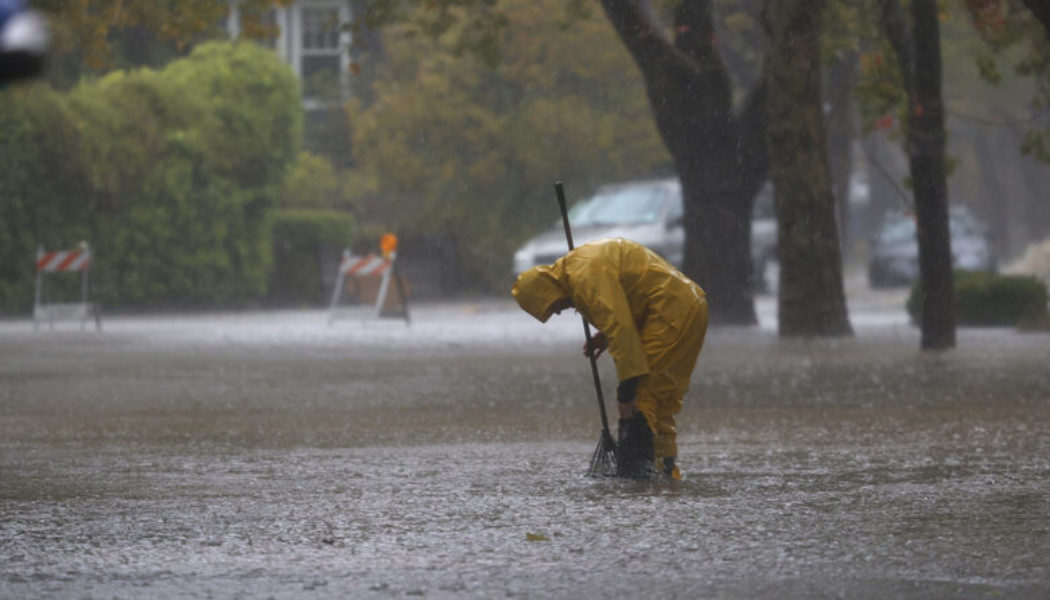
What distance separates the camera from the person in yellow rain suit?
8734 millimetres

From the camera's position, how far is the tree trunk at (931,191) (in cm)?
1947

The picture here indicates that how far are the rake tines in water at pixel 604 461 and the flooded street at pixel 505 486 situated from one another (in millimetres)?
118

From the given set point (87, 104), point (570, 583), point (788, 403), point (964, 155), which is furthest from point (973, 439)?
point (964, 155)

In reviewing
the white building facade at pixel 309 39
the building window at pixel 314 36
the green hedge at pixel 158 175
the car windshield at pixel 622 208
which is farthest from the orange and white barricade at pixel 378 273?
the building window at pixel 314 36

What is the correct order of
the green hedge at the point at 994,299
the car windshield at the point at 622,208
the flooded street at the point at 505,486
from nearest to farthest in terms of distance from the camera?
the flooded street at the point at 505,486 < the green hedge at the point at 994,299 < the car windshield at the point at 622,208

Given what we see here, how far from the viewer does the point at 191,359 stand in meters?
19.5

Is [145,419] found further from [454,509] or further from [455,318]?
[455,318]

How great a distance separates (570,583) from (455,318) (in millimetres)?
22992

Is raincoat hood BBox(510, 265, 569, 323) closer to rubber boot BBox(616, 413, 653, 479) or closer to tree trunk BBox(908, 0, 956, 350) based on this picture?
rubber boot BBox(616, 413, 653, 479)

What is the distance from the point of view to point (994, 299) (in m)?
25.1

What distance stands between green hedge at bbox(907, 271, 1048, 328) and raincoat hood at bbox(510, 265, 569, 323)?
16.3 metres

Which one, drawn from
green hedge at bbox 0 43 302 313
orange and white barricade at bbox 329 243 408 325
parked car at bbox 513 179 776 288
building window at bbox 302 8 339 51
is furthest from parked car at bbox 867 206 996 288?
building window at bbox 302 8 339 51

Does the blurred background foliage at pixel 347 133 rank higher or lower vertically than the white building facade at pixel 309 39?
lower

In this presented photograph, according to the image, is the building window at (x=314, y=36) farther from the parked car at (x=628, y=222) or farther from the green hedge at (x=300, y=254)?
the parked car at (x=628, y=222)
